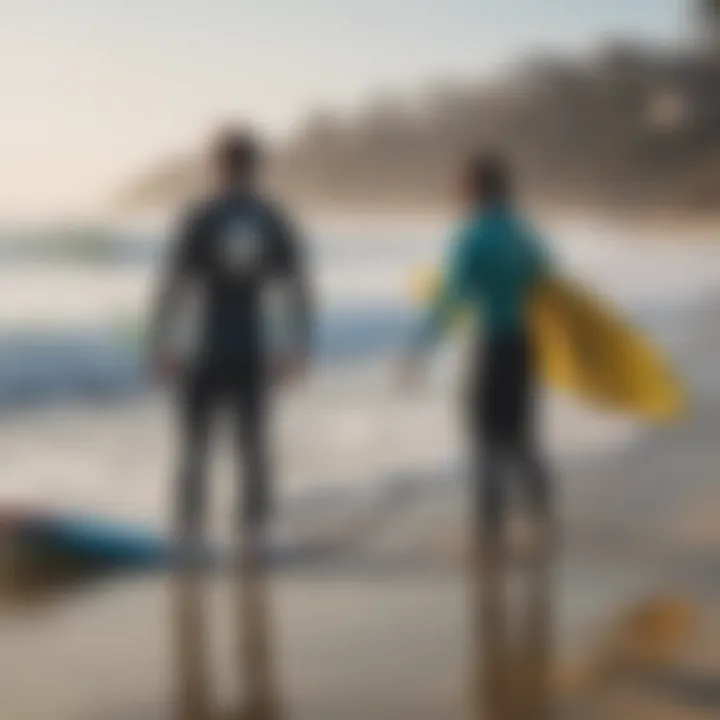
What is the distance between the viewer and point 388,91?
129 centimetres

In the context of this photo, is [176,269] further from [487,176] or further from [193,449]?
[487,176]

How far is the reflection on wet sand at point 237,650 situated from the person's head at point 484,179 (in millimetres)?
422

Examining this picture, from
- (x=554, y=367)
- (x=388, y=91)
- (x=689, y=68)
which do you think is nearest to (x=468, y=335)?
(x=554, y=367)

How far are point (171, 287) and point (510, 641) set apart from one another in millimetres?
477

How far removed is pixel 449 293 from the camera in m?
1.31

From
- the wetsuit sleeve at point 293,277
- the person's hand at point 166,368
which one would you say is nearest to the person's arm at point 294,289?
the wetsuit sleeve at point 293,277

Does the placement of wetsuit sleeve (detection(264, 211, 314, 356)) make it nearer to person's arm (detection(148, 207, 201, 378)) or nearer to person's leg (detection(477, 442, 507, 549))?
person's arm (detection(148, 207, 201, 378))

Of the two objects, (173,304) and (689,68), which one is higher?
(689,68)

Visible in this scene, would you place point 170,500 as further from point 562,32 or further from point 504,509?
point 562,32

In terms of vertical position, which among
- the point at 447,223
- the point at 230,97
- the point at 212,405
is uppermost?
the point at 230,97

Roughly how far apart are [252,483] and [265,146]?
330 millimetres

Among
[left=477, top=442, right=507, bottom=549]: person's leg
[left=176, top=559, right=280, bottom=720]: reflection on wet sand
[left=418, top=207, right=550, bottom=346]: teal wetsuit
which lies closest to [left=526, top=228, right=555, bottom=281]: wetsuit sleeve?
[left=418, top=207, right=550, bottom=346]: teal wetsuit

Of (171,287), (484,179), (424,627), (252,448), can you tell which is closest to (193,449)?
(252,448)

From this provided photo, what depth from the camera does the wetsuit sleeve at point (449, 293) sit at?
130cm
